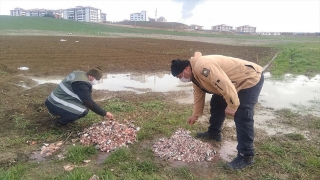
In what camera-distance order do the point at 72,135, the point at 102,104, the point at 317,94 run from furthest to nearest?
the point at 317,94 < the point at 102,104 < the point at 72,135

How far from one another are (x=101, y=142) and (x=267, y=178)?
2912mm

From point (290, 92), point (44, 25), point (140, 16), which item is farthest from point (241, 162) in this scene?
point (140, 16)

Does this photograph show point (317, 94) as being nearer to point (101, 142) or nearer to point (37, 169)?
point (101, 142)

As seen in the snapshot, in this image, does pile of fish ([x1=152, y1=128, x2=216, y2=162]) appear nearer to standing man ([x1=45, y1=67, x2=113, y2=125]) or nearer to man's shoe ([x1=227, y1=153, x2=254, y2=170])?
man's shoe ([x1=227, y1=153, x2=254, y2=170])

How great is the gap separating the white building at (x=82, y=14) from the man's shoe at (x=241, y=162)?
14579cm

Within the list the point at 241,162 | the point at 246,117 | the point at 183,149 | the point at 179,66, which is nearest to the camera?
the point at 179,66

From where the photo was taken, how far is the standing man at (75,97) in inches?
201

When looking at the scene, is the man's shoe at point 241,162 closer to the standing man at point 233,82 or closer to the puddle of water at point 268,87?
the standing man at point 233,82

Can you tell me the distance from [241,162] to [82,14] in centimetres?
15194

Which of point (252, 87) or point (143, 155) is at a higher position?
point (252, 87)

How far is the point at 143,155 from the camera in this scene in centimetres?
466

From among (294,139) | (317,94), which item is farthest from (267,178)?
(317,94)

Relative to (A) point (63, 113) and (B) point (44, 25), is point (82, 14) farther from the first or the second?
(A) point (63, 113)

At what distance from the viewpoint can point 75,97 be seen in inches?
208
